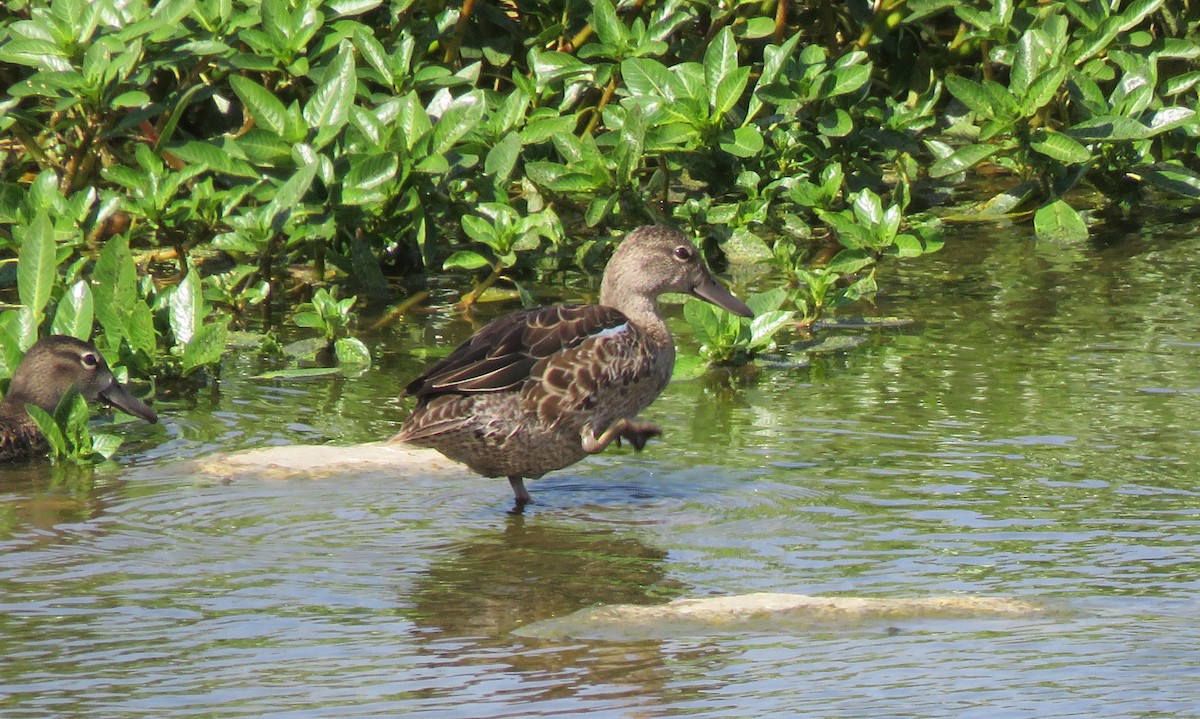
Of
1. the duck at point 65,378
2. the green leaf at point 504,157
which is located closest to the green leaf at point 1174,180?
the green leaf at point 504,157

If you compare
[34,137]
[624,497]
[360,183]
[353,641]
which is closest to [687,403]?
[624,497]

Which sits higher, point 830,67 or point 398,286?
point 830,67

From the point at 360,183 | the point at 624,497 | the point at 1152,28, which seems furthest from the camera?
the point at 1152,28

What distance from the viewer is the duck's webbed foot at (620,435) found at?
6.91 m

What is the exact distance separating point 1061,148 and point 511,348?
447cm

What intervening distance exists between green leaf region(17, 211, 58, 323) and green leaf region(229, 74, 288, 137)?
1.28 m

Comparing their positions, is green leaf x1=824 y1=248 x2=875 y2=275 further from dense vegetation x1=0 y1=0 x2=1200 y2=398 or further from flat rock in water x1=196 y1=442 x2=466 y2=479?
flat rock in water x1=196 y1=442 x2=466 y2=479

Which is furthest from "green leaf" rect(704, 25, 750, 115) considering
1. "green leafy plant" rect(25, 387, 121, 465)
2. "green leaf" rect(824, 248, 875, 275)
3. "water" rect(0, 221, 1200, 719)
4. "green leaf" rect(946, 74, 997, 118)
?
"green leafy plant" rect(25, 387, 121, 465)

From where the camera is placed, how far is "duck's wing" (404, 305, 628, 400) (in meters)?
6.79

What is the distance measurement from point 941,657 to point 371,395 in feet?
Answer: 13.1

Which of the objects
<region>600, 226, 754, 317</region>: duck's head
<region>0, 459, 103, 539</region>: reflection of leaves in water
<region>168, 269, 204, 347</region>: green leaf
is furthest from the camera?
<region>168, 269, 204, 347</region>: green leaf

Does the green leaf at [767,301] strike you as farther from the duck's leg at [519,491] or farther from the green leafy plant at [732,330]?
the duck's leg at [519,491]

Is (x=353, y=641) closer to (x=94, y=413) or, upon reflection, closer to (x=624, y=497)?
(x=624, y=497)

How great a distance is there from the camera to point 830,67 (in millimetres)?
10961
